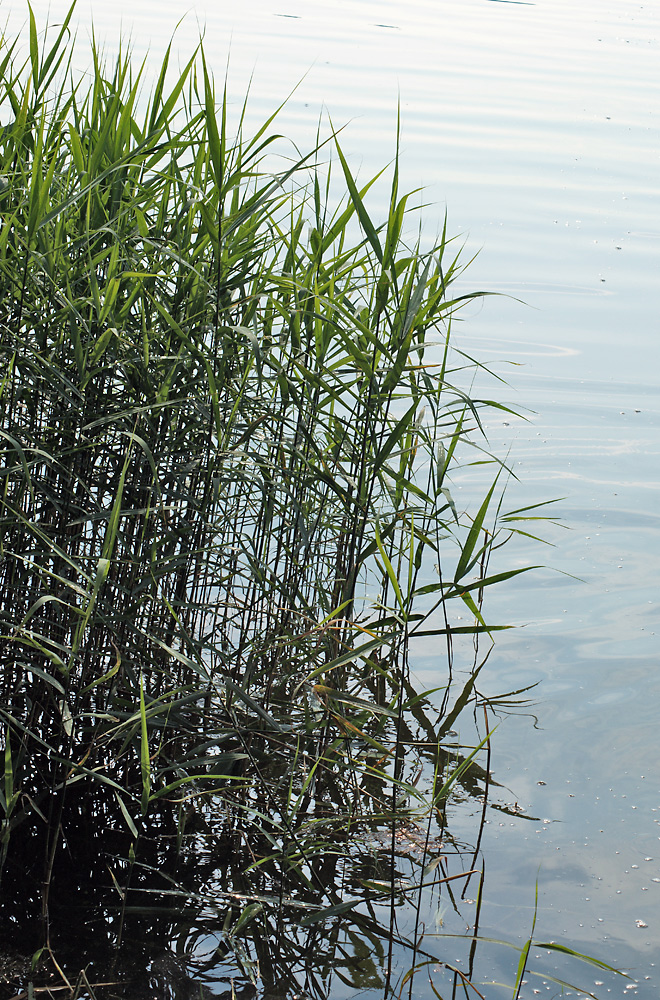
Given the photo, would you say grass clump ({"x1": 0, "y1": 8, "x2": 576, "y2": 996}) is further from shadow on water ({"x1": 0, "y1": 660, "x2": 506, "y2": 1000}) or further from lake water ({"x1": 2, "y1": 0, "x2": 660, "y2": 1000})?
lake water ({"x1": 2, "y1": 0, "x2": 660, "y2": 1000})

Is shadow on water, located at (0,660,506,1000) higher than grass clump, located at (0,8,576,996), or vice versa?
grass clump, located at (0,8,576,996)

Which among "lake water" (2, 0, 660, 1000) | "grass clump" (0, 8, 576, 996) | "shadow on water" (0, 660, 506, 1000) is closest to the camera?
"shadow on water" (0, 660, 506, 1000)

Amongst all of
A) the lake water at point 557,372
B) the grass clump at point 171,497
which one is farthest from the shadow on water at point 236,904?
the lake water at point 557,372

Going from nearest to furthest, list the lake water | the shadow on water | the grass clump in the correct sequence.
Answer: the shadow on water < the grass clump < the lake water

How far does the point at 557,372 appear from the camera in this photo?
647 cm

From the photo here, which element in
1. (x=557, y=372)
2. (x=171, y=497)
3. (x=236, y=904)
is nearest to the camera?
(x=236, y=904)

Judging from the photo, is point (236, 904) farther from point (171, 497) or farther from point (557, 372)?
point (557, 372)

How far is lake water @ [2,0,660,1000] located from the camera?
295 cm

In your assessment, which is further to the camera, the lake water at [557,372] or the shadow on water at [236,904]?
the lake water at [557,372]

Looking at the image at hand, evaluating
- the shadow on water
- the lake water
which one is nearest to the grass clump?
the shadow on water

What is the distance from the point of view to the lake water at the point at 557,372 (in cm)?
295

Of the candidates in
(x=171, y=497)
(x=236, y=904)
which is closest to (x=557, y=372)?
(x=171, y=497)

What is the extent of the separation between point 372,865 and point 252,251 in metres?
1.54

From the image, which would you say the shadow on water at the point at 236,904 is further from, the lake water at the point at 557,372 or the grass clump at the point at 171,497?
the lake water at the point at 557,372
